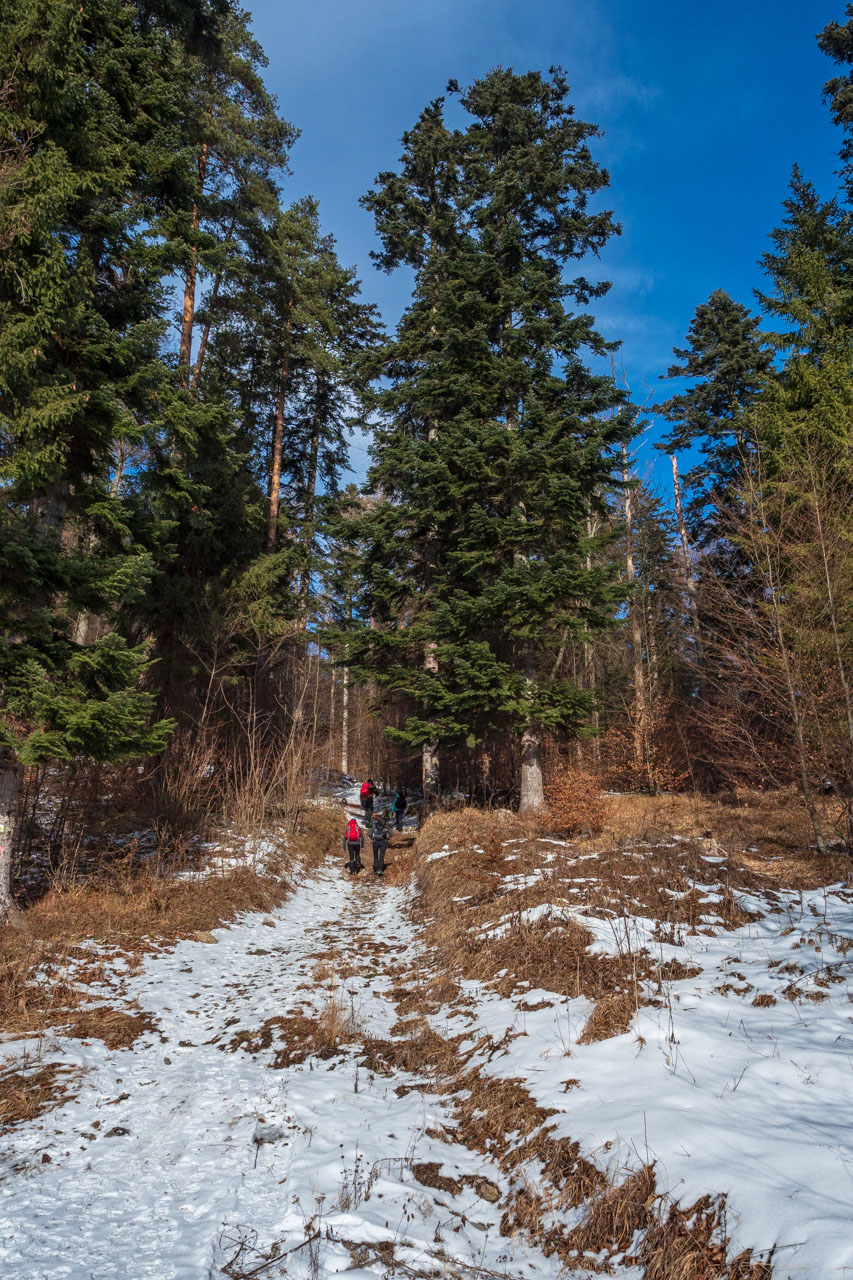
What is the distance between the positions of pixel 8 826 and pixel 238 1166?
5182mm

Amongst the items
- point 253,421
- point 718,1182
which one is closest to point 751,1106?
point 718,1182

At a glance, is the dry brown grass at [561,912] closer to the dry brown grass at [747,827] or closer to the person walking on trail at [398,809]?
the dry brown grass at [747,827]

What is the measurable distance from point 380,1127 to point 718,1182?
223 cm

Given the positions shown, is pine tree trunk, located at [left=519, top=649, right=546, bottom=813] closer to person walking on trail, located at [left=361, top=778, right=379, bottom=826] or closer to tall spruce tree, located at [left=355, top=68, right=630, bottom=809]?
tall spruce tree, located at [left=355, top=68, right=630, bottom=809]

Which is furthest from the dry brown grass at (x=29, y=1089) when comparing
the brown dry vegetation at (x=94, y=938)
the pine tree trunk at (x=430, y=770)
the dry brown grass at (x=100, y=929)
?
the pine tree trunk at (x=430, y=770)

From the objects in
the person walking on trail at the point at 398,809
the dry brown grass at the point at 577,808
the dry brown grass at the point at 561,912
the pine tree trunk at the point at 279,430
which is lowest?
the person walking on trail at the point at 398,809

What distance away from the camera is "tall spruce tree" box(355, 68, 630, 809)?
1407cm

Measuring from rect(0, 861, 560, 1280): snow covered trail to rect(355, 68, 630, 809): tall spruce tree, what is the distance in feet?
30.0

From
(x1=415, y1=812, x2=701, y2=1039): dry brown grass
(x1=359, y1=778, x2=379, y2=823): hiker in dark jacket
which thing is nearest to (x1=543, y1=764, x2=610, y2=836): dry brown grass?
(x1=415, y1=812, x2=701, y2=1039): dry brown grass

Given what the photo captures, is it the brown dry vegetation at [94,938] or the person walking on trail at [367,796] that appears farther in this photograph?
the person walking on trail at [367,796]

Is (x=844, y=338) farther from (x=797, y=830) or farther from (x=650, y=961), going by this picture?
(x=650, y=961)

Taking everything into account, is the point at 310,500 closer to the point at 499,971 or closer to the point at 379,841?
the point at 379,841

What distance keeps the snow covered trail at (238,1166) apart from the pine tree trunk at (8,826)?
2.04 metres

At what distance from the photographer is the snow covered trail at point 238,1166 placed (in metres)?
2.83
